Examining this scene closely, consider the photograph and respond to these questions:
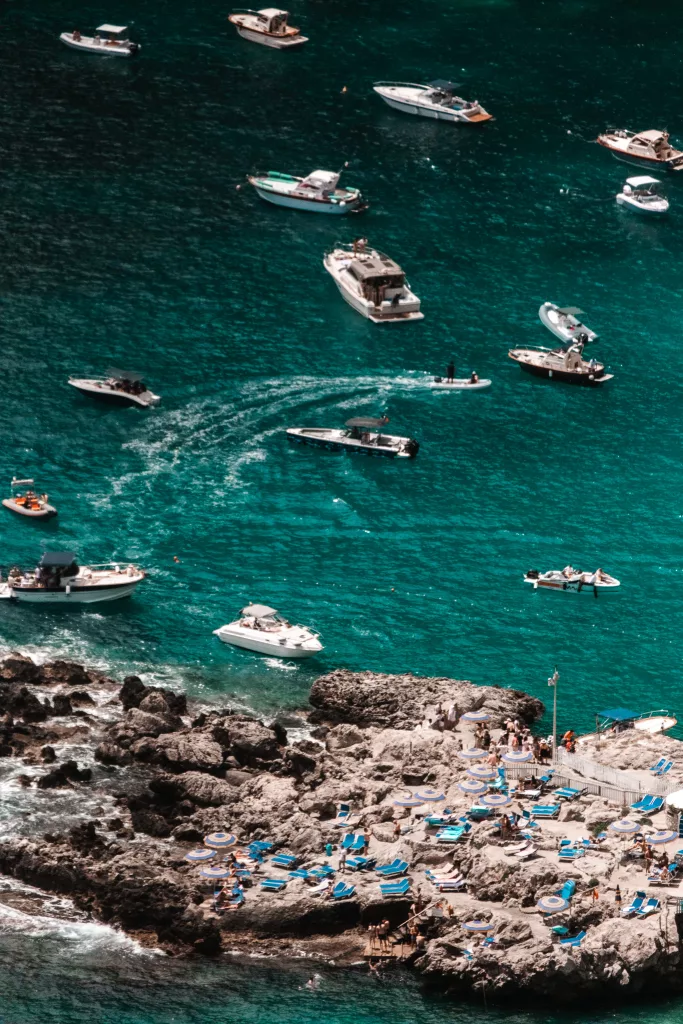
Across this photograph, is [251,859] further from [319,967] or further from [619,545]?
[619,545]

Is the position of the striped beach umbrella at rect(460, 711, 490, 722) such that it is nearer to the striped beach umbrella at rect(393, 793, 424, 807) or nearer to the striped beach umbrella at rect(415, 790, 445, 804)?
the striped beach umbrella at rect(415, 790, 445, 804)

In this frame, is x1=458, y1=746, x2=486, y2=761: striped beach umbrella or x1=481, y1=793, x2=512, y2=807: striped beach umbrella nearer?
x1=481, y1=793, x2=512, y2=807: striped beach umbrella

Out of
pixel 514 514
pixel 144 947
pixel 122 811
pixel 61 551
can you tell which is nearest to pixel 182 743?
pixel 122 811

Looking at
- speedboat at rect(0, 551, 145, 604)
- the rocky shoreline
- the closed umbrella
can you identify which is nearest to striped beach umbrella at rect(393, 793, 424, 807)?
the rocky shoreline

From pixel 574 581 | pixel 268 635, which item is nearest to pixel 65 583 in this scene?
pixel 268 635

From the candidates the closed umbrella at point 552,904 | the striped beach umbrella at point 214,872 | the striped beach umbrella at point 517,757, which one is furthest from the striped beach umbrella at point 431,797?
the striped beach umbrella at point 214,872
